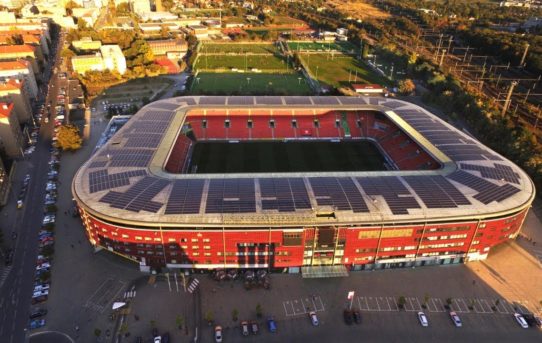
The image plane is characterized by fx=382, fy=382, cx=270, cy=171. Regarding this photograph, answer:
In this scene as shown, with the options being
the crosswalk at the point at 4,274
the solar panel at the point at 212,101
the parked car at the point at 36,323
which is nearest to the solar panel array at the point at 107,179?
the crosswalk at the point at 4,274

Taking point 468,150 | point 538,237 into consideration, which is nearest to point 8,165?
point 468,150

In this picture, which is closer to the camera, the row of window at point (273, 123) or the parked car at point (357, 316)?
the parked car at point (357, 316)

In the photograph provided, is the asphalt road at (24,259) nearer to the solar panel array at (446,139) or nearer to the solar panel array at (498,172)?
the solar panel array at (498,172)

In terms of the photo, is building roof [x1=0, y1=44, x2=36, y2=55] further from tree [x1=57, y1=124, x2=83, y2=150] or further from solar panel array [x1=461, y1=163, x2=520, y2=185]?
solar panel array [x1=461, y1=163, x2=520, y2=185]

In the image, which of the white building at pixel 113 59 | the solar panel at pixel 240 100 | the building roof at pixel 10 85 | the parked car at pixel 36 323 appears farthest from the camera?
the white building at pixel 113 59

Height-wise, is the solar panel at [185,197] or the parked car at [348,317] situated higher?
the solar panel at [185,197]

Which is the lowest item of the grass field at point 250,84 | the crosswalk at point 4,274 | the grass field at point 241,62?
the crosswalk at point 4,274
